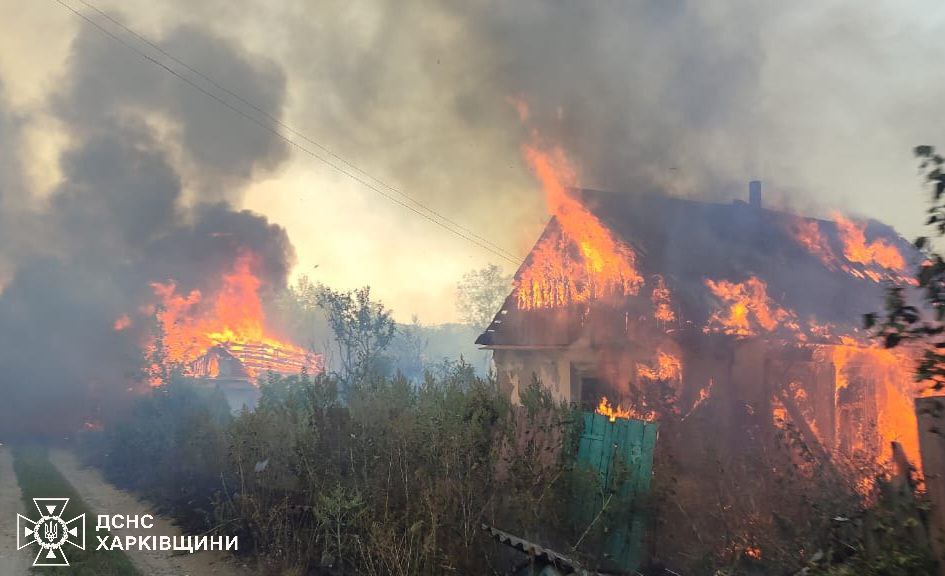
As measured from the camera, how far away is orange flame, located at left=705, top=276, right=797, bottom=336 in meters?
13.9

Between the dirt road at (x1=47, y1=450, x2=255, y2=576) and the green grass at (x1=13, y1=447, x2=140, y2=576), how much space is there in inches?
8.0

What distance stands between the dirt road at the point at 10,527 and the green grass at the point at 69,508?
151mm

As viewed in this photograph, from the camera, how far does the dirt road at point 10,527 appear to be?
830cm

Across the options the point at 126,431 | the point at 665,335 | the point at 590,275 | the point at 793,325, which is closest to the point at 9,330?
the point at 126,431

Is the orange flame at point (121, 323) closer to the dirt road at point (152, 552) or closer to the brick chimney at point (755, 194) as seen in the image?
the dirt road at point (152, 552)

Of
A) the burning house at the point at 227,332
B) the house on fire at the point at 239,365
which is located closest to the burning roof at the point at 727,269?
the burning house at the point at 227,332

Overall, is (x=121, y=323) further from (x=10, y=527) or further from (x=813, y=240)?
(x=813, y=240)

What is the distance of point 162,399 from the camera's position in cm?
1738

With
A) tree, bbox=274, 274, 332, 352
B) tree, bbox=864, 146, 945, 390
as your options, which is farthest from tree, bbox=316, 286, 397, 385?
tree, bbox=274, 274, 332, 352

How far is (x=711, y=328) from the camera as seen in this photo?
13.7 meters

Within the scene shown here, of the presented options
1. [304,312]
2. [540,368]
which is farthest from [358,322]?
[304,312]

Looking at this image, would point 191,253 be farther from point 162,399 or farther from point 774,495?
point 774,495

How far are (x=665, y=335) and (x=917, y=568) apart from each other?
9.64m

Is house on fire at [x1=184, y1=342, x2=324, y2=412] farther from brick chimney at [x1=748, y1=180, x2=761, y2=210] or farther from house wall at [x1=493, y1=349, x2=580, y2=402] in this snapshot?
brick chimney at [x1=748, y1=180, x2=761, y2=210]
